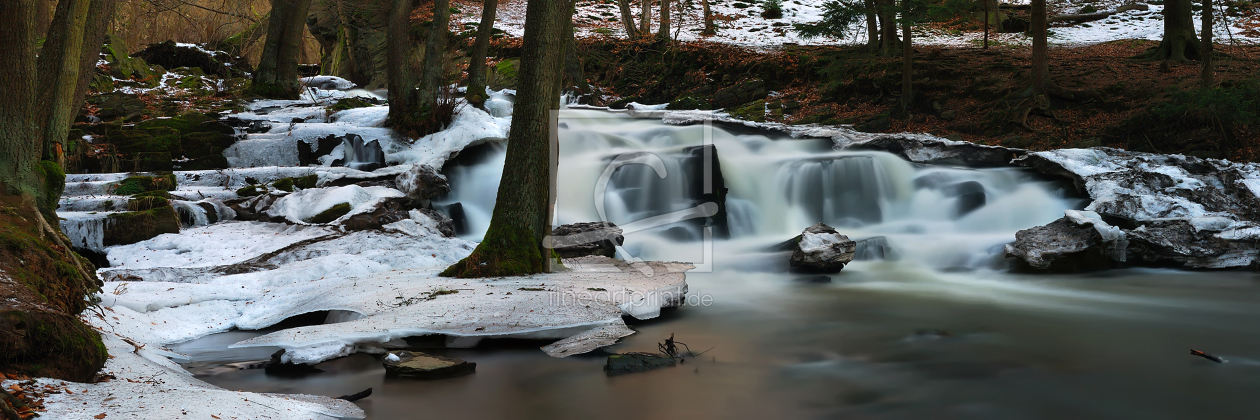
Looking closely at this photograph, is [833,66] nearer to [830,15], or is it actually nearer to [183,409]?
[830,15]

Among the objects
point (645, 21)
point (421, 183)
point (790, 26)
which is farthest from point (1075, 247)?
point (790, 26)

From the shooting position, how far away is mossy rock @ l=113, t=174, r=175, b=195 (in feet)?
33.7

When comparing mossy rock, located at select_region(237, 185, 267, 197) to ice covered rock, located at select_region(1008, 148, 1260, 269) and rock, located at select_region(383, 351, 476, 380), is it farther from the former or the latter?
ice covered rock, located at select_region(1008, 148, 1260, 269)

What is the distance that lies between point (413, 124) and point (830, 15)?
30.1 feet

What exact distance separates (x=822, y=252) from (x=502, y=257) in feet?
13.8

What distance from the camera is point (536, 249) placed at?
796 cm

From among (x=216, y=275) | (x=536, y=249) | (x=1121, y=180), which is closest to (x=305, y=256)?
(x=216, y=275)

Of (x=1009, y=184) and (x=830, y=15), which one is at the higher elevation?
(x=830, y=15)

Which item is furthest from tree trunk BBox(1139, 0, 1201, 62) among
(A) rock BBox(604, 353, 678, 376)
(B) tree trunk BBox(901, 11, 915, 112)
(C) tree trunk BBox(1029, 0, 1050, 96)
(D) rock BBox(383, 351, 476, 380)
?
(D) rock BBox(383, 351, 476, 380)

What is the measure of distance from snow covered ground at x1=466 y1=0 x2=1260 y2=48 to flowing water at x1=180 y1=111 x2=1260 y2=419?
7927mm

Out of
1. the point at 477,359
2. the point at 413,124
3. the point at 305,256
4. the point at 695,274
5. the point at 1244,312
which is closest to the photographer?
the point at 477,359

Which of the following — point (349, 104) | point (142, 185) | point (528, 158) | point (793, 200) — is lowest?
point (793, 200)

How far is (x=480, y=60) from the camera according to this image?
15.7 meters

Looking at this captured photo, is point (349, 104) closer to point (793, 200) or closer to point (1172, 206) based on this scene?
point (793, 200)
